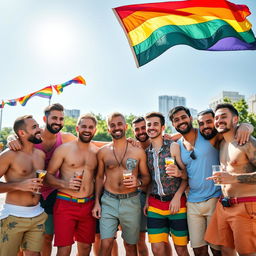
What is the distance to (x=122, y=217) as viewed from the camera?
4141 mm

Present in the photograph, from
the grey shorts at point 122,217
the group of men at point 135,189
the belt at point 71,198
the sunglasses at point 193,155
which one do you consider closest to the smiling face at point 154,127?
the group of men at point 135,189

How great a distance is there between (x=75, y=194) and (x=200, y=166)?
2.34m

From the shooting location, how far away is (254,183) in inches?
132

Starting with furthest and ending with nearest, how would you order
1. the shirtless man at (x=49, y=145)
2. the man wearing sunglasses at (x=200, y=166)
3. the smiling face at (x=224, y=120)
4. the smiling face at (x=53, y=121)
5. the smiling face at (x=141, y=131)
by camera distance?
the smiling face at (x=141, y=131) → the smiling face at (x=53, y=121) → the shirtless man at (x=49, y=145) → the man wearing sunglasses at (x=200, y=166) → the smiling face at (x=224, y=120)

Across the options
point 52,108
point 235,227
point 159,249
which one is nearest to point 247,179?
point 235,227

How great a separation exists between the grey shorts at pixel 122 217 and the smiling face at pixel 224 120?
205 centimetres

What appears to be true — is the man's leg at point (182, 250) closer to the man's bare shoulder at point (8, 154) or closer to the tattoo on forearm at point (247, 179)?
the tattoo on forearm at point (247, 179)

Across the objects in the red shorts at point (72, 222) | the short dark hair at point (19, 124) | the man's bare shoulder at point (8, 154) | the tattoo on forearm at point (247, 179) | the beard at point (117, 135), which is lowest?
the red shorts at point (72, 222)

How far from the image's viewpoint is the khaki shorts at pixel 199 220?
3896 millimetres

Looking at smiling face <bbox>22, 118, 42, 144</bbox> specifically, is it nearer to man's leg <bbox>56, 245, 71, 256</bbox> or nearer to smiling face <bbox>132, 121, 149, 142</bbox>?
man's leg <bbox>56, 245, 71, 256</bbox>

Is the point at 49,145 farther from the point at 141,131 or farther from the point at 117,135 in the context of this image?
the point at 141,131

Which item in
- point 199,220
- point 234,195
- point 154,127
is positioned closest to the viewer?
point 234,195

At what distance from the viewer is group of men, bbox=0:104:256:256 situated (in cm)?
350

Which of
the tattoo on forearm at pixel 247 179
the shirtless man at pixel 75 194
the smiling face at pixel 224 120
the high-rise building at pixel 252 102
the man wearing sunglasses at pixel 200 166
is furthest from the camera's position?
the high-rise building at pixel 252 102
